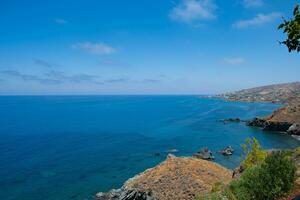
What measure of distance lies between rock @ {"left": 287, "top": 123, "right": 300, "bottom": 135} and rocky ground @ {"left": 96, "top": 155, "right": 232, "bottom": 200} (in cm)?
8086

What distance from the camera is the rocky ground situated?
3978cm

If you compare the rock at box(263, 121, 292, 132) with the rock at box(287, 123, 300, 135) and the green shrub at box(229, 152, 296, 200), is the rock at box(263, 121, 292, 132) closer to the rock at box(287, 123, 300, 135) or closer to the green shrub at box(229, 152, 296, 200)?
the rock at box(287, 123, 300, 135)

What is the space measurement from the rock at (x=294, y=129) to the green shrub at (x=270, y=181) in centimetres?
10288

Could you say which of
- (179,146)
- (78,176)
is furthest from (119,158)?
(179,146)

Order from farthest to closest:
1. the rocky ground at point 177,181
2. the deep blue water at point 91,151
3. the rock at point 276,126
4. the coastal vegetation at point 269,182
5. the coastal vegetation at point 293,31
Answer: the rock at point 276,126
the deep blue water at point 91,151
the rocky ground at point 177,181
the coastal vegetation at point 269,182
the coastal vegetation at point 293,31

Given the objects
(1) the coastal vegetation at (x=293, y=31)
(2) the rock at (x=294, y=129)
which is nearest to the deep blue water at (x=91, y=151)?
(2) the rock at (x=294, y=129)

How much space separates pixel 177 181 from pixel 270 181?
20601mm

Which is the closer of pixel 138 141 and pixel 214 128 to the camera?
pixel 138 141

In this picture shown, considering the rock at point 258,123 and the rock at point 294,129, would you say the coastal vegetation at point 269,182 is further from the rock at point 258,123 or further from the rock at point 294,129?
the rock at point 258,123

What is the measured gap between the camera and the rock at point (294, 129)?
114956 millimetres

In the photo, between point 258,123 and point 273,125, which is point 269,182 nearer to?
point 273,125

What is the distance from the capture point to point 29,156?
83.7m

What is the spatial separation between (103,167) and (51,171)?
12891 millimetres

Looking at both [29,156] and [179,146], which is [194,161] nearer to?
[179,146]
